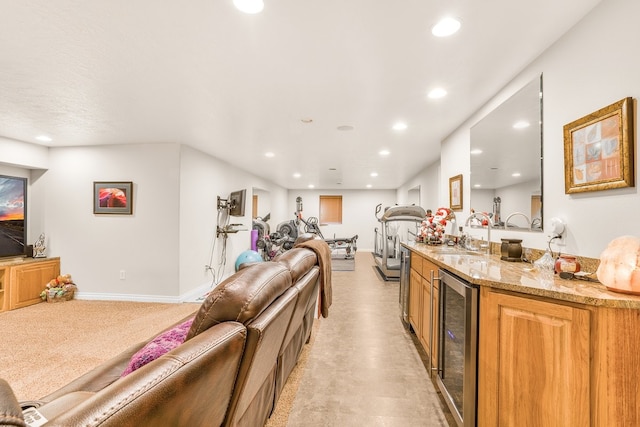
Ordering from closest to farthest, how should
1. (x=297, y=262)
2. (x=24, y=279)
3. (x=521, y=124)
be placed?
1. (x=297, y=262)
2. (x=521, y=124)
3. (x=24, y=279)

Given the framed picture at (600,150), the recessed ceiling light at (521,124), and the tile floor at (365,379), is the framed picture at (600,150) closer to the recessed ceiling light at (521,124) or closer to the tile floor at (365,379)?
the recessed ceiling light at (521,124)

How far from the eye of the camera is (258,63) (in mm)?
2109

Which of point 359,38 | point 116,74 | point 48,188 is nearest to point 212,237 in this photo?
point 48,188

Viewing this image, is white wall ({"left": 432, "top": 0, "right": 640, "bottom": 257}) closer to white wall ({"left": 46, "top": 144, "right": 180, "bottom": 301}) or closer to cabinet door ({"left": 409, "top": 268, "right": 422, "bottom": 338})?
cabinet door ({"left": 409, "top": 268, "right": 422, "bottom": 338})

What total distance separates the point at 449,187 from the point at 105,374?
3.76 m

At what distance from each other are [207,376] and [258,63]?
6.66ft

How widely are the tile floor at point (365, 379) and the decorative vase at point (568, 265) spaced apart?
114 centimetres

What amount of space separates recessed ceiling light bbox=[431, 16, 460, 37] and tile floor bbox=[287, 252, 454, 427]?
2378 mm

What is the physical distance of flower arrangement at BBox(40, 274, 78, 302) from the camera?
4.26 meters

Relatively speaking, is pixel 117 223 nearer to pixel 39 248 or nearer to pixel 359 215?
pixel 39 248

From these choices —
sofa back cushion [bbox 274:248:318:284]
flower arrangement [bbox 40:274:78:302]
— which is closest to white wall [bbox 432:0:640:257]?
sofa back cushion [bbox 274:248:318:284]

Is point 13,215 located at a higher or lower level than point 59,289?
higher

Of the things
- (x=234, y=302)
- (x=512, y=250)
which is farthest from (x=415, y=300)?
(x=234, y=302)

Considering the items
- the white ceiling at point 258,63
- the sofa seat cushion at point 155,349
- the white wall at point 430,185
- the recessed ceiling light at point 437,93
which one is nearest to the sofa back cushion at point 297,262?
the sofa seat cushion at point 155,349
